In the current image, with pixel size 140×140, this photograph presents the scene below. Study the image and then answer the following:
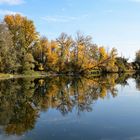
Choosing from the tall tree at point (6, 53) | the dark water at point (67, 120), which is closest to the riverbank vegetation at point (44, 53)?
the tall tree at point (6, 53)

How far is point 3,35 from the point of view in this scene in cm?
5431

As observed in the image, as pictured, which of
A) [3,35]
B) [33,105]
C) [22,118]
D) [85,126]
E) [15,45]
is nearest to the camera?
[85,126]

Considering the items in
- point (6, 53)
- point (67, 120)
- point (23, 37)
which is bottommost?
point (67, 120)

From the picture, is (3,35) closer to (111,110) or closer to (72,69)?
(72,69)

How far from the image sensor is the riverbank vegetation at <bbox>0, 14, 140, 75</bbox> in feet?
188

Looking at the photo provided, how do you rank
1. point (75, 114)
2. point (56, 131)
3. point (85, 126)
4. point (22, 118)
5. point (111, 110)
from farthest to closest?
point (111, 110), point (75, 114), point (22, 118), point (85, 126), point (56, 131)

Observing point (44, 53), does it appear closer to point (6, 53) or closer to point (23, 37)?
point (23, 37)

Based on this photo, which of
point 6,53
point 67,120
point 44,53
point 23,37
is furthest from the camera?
point 44,53

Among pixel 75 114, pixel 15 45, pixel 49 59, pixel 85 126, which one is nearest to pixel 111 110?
pixel 75 114

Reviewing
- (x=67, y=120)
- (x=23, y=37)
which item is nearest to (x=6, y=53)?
(x=23, y=37)

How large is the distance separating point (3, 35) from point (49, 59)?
870 inches

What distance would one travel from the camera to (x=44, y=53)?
76688 mm

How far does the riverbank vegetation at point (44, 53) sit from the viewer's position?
2259 inches

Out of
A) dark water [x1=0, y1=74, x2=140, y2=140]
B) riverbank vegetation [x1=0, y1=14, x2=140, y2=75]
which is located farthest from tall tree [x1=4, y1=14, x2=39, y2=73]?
dark water [x1=0, y1=74, x2=140, y2=140]
